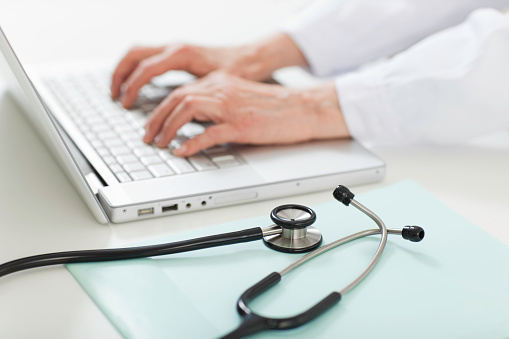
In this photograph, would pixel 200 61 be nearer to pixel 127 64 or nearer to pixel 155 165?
pixel 127 64

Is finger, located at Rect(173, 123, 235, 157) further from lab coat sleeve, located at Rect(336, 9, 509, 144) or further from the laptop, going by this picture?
lab coat sleeve, located at Rect(336, 9, 509, 144)

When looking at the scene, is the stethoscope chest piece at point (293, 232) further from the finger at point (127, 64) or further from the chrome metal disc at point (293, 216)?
the finger at point (127, 64)

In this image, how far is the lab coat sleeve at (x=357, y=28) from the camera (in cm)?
119

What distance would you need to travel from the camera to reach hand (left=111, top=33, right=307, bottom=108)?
1.10m

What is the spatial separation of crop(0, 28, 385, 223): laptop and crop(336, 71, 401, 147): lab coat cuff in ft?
0.13

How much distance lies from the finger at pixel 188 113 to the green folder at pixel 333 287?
0.71 feet

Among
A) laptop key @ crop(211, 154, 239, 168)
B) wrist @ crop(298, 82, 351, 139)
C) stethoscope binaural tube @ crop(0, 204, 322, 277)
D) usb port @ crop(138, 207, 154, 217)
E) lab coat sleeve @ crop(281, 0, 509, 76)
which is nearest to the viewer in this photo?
stethoscope binaural tube @ crop(0, 204, 322, 277)

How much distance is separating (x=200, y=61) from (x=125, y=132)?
0.90 ft

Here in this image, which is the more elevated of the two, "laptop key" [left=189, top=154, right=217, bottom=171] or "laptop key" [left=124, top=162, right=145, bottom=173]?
"laptop key" [left=124, top=162, right=145, bottom=173]

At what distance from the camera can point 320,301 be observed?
0.58m

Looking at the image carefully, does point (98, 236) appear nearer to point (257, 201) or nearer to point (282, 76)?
point (257, 201)

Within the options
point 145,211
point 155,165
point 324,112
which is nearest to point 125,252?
point 145,211

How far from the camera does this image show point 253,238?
68 centimetres

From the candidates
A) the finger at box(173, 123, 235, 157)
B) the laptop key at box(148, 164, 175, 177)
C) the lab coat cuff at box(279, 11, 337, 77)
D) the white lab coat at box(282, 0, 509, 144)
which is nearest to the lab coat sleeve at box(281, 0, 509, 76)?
the lab coat cuff at box(279, 11, 337, 77)
